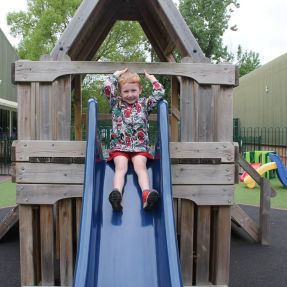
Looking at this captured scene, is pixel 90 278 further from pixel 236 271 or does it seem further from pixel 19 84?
pixel 236 271

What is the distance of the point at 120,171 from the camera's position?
164 inches

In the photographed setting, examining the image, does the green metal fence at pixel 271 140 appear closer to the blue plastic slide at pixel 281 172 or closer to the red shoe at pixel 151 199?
the blue plastic slide at pixel 281 172

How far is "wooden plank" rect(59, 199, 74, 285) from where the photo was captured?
14.2 feet

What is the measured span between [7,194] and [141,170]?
861cm

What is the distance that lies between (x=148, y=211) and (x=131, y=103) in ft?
3.84

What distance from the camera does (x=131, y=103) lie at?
14.7 feet

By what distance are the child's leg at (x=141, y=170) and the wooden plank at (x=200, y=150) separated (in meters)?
0.28

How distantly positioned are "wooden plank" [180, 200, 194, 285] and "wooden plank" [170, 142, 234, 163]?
48cm

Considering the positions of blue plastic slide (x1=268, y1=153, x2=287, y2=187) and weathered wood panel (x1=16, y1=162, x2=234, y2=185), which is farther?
blue plastic slide (x1=268, y1=153, x2=287, y2=187)

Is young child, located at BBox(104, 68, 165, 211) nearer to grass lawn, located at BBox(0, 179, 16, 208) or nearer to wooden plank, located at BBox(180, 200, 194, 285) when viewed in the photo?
wooden plank, located at BBox(180, 200, 194, 285)

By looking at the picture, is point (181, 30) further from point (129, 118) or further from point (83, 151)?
point (83, 151)

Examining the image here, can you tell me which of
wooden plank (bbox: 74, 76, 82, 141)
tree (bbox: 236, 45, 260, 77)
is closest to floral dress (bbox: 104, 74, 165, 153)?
wooden plank (bbox: 74, 76, 82, 141)

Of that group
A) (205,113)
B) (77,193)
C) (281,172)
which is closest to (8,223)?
(77,193)

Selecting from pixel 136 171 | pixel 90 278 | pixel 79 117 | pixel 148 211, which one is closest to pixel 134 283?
pixel 90 278
